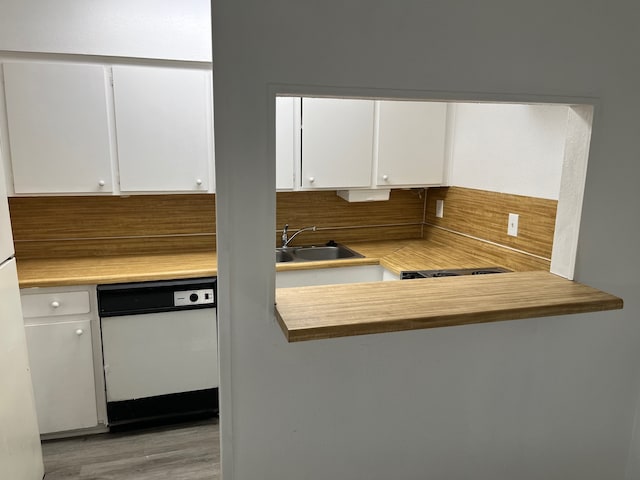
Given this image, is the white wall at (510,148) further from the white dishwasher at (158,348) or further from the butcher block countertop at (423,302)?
the white dishwasher at (158,348)

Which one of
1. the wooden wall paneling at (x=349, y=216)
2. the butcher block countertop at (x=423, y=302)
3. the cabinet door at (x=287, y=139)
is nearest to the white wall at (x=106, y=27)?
the cabinet door at (x=287, y=139)

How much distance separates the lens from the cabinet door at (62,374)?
236 cm

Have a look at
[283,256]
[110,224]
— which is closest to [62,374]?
[110,224]

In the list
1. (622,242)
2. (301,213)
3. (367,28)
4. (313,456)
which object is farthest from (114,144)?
(622,242)

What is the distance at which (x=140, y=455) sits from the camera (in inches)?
95.0

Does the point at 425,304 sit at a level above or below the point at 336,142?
below

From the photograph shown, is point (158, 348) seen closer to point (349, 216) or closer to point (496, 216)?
point (349, 216)

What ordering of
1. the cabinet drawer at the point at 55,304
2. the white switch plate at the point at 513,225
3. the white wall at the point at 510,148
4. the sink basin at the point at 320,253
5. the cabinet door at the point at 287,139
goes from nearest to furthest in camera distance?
the white wall at the point at 510,148 < the cabinet drawer at the point at 55,304 < the white switch plate at the point at 513,225 < the cabinet door at the point at 287,139 < the sink basin at the point at 320,253

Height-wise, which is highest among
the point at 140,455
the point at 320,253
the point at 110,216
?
the point at 110,216

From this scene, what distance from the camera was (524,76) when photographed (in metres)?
1.44

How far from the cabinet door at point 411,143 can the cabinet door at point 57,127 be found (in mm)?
1589

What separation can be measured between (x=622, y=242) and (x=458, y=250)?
1.29 metres

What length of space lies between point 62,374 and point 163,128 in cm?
140

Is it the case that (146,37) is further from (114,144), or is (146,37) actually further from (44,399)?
(44,399)
